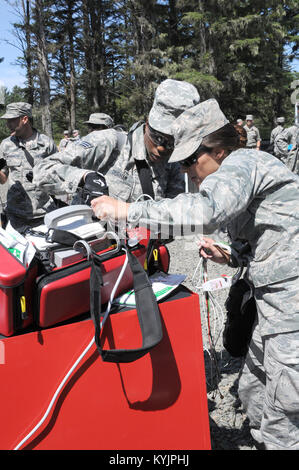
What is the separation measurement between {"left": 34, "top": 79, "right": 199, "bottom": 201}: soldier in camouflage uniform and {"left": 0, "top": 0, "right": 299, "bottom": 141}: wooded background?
40.1 ft

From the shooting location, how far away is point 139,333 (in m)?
1.43

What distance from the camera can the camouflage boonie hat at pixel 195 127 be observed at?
1.51m

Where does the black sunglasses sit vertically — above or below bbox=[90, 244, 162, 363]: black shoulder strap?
above

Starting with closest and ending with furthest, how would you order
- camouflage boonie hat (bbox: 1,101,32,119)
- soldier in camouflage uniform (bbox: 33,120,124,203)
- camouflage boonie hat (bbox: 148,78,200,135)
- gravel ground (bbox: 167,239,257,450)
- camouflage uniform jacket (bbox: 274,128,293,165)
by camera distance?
soldier in camouflage uniform (bbox: 33,120,124,203), camouflage boonie hat (bbox: 148,78,200,135), gravel ground (bbox: 167,239,257,450), camouflage boonie hat (bbox: 1,101,32,119), camouflage uniform jacket (bbox: 274,128,293,165)

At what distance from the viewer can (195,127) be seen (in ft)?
4.96

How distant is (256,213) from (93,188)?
0.69 metres

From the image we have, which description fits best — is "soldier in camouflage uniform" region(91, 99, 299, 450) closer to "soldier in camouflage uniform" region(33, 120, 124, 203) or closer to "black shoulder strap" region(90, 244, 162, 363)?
"black shoulder strap" region(90, 244, 162, 363)

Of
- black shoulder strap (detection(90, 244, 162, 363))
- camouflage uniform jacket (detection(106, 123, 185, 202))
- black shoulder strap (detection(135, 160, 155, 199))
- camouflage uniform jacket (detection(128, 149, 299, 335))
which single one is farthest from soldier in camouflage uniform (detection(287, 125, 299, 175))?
black shoulder strap (detection(90, 244, 162, 363))

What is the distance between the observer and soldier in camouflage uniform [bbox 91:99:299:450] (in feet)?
4.56

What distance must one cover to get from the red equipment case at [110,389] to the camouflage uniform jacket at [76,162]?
79cm

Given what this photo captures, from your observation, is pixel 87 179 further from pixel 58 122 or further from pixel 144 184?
pixel 58 122

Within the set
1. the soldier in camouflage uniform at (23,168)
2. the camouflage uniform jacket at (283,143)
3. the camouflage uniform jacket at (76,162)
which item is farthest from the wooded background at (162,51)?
the camouflage uniform jacket at (76,162)
